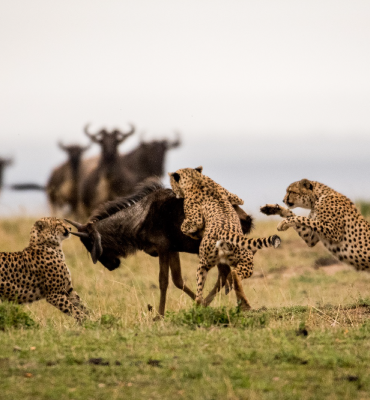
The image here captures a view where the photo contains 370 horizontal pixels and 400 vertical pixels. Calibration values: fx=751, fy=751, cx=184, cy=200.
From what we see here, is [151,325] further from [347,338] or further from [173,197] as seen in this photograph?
[173,197]

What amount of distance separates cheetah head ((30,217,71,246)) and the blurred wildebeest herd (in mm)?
14105

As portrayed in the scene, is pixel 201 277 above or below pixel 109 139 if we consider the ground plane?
below

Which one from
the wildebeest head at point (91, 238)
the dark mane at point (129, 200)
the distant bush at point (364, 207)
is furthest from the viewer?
the distant bush at point (364, 207)

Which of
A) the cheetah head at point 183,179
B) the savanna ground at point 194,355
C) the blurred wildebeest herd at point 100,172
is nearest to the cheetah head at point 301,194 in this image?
the cheetah head at point 183,179

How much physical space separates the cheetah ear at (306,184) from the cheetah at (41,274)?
8.45 ft

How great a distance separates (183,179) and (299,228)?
139cm

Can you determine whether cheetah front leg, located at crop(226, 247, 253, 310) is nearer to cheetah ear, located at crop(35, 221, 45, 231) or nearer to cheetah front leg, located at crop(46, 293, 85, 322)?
cheetah front leg, located at crop(46, 293, 85, 322)

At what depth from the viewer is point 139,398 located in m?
4.36

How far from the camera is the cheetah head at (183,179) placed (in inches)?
322

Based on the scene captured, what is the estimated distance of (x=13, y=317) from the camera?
253 inches

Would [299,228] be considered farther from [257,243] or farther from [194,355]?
[194,355]

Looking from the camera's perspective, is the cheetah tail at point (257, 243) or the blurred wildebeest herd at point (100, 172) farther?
the blurred wildebeest herd at point (100, 172)

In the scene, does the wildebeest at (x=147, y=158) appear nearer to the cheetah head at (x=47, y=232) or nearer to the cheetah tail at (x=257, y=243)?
the cheetah head at (x=47, y=232)

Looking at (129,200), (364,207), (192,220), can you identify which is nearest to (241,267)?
(192,220)
